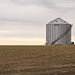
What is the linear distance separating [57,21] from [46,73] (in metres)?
55.0

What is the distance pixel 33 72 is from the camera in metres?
16.7

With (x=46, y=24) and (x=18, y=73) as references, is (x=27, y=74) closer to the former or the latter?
(x=18, y=73)

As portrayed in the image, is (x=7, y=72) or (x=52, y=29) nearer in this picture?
(x=7, y=72)

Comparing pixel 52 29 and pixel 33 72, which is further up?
pixel 52 29

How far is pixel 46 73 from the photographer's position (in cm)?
1628

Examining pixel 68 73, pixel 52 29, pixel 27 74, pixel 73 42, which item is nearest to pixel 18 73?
pixel 27 74

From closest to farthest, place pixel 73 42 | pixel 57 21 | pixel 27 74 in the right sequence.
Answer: pixel 27 74 < pixel 57 21 < pixel 73 42

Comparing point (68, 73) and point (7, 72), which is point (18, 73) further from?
point (68, 73)

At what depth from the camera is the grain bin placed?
231 ft

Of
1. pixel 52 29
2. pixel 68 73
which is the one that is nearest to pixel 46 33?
pixel 52 29

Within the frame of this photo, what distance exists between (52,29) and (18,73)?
5481 centimetres

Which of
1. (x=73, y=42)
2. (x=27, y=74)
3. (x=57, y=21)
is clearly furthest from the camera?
(x=73, y=42)

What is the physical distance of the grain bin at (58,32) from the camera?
7031 centimetres

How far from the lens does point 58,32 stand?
70.4m
